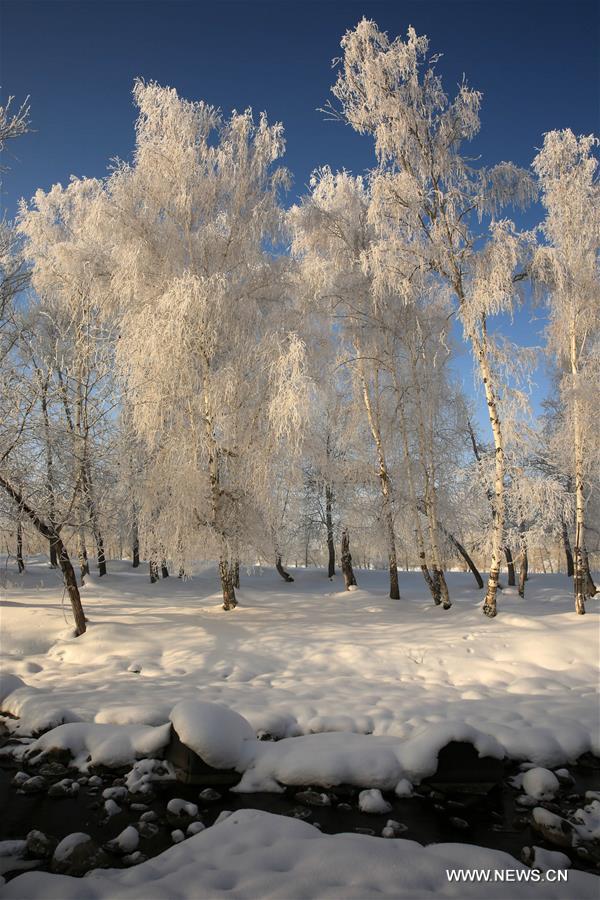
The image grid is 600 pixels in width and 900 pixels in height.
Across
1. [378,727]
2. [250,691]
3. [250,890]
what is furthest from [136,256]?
[250,890]

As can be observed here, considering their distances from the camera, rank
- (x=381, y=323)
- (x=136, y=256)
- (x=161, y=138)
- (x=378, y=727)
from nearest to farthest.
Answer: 1. (x=378, y=727)
2. (x=136, y=256)
3. (x=161, y=138)
4. (x=381, y=323)

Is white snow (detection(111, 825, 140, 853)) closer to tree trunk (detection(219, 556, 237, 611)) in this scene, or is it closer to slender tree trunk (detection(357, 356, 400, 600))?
tree trunk (detection(219, 556, 237, 611))

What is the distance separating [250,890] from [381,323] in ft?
38.0

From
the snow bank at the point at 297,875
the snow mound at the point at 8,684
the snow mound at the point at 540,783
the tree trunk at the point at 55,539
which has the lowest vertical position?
the snow mound at the point at 540,783

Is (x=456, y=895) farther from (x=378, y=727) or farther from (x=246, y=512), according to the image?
(x=246, y=512)

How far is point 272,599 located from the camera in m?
14.6

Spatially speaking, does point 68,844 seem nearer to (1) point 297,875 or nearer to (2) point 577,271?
(1) point 297,875

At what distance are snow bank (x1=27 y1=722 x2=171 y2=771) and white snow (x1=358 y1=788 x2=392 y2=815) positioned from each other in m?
2.00

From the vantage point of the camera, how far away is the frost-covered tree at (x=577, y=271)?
9852 mm

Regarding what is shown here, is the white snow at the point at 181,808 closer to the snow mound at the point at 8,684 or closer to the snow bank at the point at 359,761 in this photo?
the snow bank at the point at 359,761

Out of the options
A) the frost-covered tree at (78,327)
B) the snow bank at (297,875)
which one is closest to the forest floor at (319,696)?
the snow bank at (297,875)

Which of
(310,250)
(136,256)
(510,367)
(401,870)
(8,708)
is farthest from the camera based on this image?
(310,250)

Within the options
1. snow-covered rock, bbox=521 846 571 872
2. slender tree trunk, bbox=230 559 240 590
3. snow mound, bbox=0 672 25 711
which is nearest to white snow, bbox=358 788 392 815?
snow-covered rock, bbox=521 846 571 872

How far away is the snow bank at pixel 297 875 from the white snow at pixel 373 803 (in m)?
0.89
